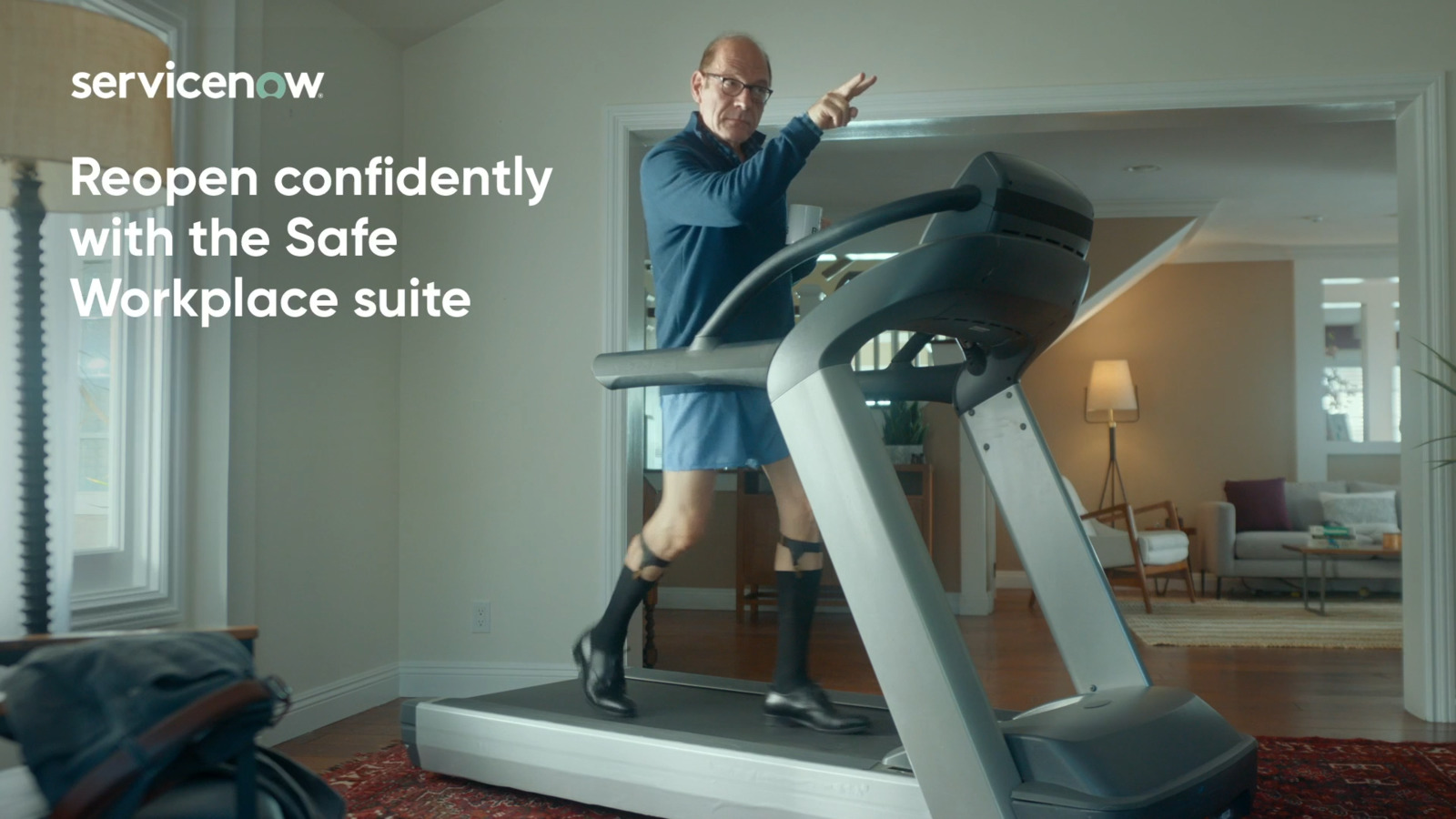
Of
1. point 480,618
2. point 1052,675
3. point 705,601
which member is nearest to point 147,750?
point 480,618

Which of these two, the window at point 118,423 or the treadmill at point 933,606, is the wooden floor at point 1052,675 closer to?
the window at point 118,423

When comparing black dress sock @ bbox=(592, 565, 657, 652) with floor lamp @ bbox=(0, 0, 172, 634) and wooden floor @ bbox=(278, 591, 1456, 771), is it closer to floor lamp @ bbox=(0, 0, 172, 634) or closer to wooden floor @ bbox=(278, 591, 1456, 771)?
wooden floor @ bbox=(278, 591, 1456, 771)

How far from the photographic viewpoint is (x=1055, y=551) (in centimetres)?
191

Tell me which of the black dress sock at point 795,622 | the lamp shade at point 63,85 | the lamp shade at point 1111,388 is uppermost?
the lamp shade at point 63,85

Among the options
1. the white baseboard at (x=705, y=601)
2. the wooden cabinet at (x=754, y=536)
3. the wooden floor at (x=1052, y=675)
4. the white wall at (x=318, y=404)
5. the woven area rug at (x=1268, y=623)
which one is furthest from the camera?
the white baseboard at (x=705, y=601)

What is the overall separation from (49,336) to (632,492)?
1735 mm

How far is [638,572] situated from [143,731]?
4.21 ft

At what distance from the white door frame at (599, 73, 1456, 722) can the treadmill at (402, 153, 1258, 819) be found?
1.37m

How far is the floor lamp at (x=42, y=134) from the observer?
1.85 m

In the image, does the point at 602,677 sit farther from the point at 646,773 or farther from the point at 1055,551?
the point at 1055,551

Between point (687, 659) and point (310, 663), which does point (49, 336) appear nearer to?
point (310, 663)

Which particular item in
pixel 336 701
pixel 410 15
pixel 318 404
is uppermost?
pixel 410 15

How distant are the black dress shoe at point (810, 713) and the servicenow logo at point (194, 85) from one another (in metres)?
1.57

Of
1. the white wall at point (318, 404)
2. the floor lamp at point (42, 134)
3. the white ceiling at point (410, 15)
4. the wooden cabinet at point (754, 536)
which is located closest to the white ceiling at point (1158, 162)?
the white ceiling at point (410, 15)
